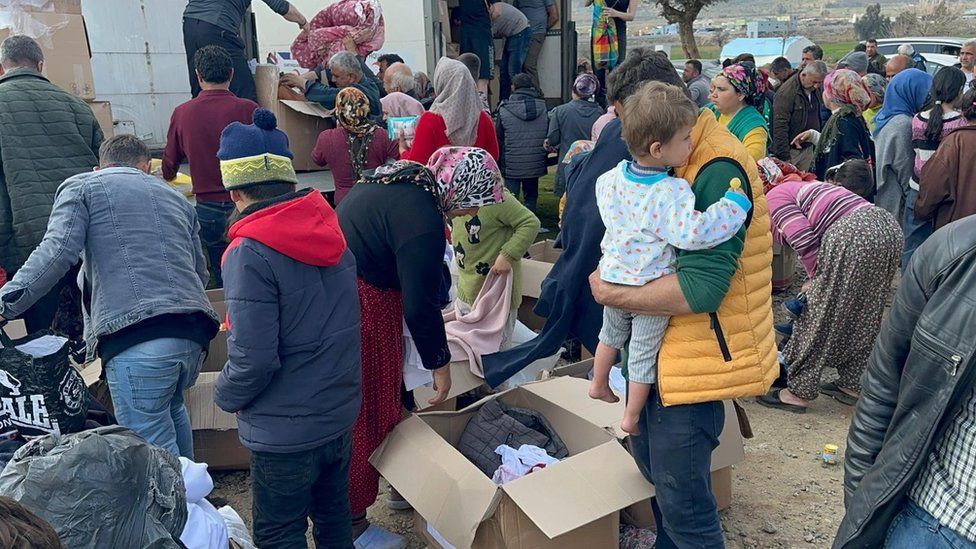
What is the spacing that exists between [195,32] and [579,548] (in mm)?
4270

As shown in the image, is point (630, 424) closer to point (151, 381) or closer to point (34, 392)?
point (151, 381)

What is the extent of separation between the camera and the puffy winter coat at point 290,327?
2299 millimetres

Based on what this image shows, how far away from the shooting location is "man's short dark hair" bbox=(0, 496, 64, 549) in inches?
45.0

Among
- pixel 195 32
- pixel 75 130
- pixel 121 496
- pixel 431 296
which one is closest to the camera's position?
pixel 121 496

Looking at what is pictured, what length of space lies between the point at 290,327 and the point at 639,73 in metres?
1.41

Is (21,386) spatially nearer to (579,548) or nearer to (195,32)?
(579,548)

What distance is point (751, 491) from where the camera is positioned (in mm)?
3588

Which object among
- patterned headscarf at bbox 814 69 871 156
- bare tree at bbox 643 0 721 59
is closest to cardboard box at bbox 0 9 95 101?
patterned headscarf at bbox 814 69 871 156

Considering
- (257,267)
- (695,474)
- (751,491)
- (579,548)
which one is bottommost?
(751,491)

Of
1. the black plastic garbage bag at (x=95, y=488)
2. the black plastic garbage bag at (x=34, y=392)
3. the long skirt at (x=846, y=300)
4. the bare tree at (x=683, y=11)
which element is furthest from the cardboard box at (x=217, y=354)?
the bare tree at (x=683, y=11)

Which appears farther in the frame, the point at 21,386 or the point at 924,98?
the point at 924,98

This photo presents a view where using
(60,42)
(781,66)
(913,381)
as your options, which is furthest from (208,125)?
(781,66)

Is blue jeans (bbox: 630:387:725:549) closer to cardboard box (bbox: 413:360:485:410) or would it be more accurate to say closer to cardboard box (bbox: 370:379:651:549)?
cardboard box (bbox: 370:379:651:549)

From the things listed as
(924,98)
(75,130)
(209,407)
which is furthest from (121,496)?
(924,98)
